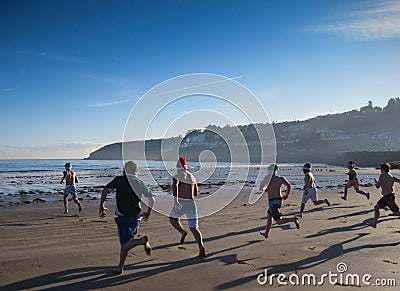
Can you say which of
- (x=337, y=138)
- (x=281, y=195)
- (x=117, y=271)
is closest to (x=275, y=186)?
(x=281, y=195)

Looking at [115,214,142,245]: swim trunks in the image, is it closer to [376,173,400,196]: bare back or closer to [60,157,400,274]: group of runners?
[60,157,400,274]: group of runners

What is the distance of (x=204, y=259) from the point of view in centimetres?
675

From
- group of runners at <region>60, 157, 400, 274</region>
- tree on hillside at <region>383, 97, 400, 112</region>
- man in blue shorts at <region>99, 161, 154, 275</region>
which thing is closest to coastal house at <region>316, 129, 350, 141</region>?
tree on hillside at <region>383, 97, 400, 112</region>

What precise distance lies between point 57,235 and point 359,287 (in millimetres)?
7076

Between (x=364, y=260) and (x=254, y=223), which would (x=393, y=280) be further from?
(x=254, y=223)

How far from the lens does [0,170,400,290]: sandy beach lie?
556cm

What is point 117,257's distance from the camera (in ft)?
22.6

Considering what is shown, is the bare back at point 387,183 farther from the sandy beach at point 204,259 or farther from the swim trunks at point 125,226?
the swim trunks at point 125,226

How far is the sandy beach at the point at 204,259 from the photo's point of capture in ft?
18.2

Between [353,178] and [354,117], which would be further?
[354,117]

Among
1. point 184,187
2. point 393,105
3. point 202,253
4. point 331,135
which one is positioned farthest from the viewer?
point 393,105

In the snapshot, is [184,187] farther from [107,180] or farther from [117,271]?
[107,180]

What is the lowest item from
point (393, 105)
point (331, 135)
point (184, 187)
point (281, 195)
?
point (281, 195)

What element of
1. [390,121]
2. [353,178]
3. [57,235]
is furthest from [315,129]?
[57,235]
